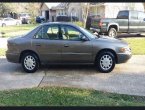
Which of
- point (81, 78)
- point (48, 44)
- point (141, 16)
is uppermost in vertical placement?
point (141, 16)

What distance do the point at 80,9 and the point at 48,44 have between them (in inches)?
1430

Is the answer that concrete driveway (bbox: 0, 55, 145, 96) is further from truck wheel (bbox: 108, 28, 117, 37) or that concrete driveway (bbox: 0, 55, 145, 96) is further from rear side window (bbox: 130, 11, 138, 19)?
rear side window (bbox: 130, 11, 138, 19)

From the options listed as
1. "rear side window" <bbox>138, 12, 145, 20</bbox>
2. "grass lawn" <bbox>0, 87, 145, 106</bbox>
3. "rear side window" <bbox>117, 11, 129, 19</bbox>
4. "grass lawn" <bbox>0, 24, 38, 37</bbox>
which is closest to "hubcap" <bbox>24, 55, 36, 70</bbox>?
"grass lawn" <bbox>0, 87, 145, 106</bbox>

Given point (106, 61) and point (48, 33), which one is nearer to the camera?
point (106, 61)

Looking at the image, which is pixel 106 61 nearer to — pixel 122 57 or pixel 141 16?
pixel 122 57

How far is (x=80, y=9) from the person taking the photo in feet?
145

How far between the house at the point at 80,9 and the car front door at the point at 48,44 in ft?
53.8

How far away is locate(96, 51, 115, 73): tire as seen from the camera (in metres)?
8.52

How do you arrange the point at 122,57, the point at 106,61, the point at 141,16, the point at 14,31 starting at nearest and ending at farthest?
the point at 106,61 < the point at 122,57 < the point at 141,16 < the point at 14,31

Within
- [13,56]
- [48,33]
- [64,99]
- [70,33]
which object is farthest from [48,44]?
[64,99]

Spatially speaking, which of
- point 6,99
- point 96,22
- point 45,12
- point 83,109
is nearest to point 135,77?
point 6,99

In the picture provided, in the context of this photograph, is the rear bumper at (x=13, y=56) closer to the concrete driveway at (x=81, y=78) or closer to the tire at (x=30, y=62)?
the tire at (x=30, y=62)

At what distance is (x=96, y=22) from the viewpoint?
60.7ft

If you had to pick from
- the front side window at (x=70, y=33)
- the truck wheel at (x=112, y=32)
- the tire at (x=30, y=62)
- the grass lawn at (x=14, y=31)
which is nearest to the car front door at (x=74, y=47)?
the front side window at (x=70, y=33)
